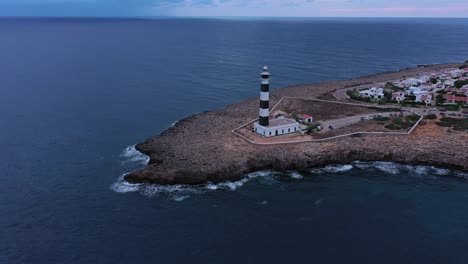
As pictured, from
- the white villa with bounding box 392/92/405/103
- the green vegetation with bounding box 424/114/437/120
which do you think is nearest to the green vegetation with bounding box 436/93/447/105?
the white villa with bounding box 392/92/405/103

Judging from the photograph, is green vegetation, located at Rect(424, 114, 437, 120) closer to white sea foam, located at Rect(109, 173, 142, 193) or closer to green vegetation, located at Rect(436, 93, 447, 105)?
green vegetation, located at Rect(436, 93, 447, 105)

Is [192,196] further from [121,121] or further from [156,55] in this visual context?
[156,55]

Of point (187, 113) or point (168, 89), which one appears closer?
point (187, 113)

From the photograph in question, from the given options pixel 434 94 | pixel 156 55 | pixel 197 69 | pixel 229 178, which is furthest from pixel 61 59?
pixel 434 94

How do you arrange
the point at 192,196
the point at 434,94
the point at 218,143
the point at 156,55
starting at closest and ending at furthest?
the point at 192,196 → the point at 218,143 → the point at 434,94 → the point at 156,55

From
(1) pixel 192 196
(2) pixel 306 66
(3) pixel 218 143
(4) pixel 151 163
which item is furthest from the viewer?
(2) pixel 306 66

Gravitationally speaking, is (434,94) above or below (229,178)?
above
